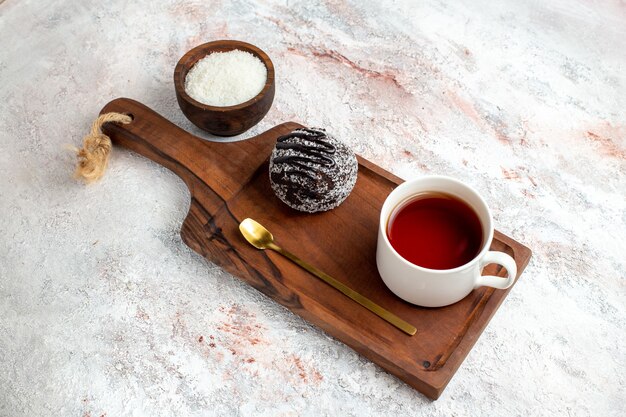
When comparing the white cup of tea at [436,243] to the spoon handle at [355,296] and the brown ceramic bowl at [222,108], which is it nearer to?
the spoon handle at [355,296]

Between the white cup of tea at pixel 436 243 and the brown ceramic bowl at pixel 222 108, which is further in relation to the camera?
the brown ceramic bowl at pixel 222 108

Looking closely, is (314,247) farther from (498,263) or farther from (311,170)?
(498,263)

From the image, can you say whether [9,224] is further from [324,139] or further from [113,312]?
[324,139]

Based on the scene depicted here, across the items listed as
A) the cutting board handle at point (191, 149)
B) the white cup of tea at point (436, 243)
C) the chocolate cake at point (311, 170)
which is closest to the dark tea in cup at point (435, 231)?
the white cup of tea at point (436, 243)

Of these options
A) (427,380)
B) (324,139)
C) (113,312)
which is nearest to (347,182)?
(324,139)

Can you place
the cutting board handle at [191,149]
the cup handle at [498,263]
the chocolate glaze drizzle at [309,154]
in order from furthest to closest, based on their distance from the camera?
the cutting board handle at [191,149]
the chocolate glaze drizzle at [309,154]
the cup handle at [498,263]

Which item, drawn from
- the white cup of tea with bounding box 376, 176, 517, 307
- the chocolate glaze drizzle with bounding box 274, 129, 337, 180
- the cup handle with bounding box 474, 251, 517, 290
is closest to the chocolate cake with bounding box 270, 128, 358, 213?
the chocolate glaze drizzle with bounding box 274, 129, 337, 180

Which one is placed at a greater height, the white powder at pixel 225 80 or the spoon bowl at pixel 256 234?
the white powder at pixel 225 80
